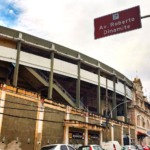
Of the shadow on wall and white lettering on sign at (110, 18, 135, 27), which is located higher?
white lettering on sign at (110, 18, 135, 27)

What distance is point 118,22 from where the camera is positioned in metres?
11.6

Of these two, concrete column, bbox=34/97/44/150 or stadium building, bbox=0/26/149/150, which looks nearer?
stadium building, bbox=0/26/149/150

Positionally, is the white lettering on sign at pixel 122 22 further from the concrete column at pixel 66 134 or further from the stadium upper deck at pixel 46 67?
the concrete column at pixel 66 134

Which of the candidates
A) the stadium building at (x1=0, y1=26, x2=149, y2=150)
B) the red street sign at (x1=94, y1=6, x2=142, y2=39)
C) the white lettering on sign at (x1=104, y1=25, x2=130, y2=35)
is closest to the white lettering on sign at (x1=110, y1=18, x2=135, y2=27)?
the red street sign at (x1=94, y1=6, x2=142, y2=39)

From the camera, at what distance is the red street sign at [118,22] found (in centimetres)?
1124

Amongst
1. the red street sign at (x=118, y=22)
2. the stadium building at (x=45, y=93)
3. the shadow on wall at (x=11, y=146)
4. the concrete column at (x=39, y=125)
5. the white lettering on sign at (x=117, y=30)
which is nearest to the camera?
the red street sign at (x=118, y=22)

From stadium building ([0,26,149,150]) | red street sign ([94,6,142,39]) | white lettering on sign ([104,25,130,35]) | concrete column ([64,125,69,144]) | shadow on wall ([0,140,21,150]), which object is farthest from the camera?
concrete column ([64,125,69,144])

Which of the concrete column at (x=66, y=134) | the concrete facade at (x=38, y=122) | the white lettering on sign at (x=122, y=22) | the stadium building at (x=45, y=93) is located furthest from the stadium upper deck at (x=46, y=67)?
the white lettering on sign at (x=122, y=22)

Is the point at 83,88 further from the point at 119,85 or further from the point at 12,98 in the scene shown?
the point at 12,98

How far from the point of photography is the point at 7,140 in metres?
24.5

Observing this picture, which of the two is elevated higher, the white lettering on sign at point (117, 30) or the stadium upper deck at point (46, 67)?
the stadium upper deck at point (46, 67)

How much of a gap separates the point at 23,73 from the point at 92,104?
59.6 feet

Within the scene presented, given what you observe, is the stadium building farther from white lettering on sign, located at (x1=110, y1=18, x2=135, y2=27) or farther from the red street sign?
white lettering on sign, located at (x1=110, y1=18, x2=135, y2=27)

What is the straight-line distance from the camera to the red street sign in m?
11.2
